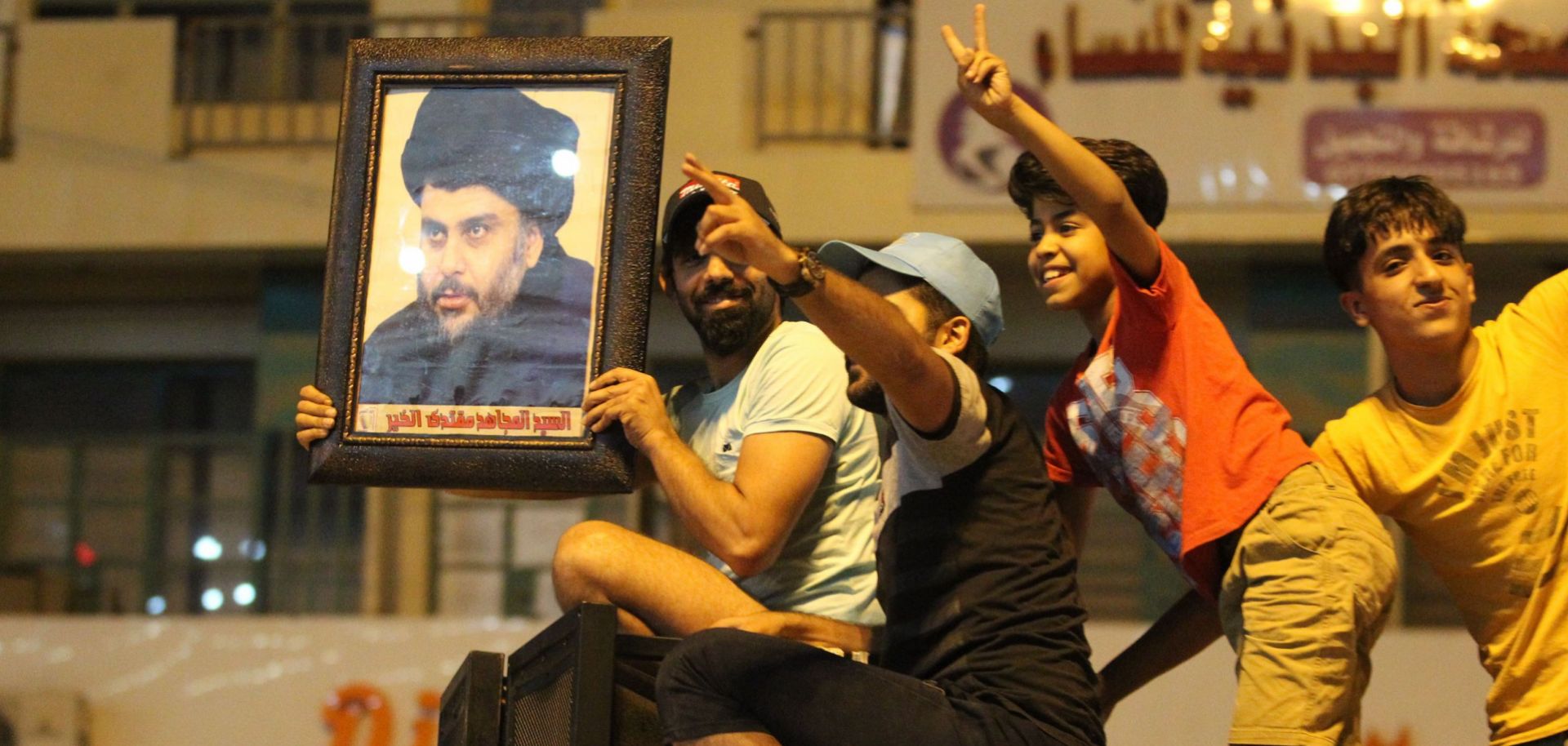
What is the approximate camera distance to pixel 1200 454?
2322 mm

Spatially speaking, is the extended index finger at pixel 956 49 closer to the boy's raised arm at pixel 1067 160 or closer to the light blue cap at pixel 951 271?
the boy's raised arm at pixel 1067 160

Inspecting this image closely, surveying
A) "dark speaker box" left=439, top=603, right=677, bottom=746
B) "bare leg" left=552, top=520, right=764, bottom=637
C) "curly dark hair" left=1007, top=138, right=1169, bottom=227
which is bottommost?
"dark speaker box" left=439, top=603, right=677, bottom=746

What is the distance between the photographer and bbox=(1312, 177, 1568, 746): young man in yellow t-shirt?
2.43 metres

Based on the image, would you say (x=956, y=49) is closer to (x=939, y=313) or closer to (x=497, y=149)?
(x=939, y=313)

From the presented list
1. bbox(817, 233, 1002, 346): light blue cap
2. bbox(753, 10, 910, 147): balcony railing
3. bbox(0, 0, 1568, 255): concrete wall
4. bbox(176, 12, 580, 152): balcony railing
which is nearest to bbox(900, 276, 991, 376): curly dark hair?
bbox(817, 233, 1002, 346): light blue cap

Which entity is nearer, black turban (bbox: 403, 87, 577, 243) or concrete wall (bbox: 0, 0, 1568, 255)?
black turban (bbox: 403, 87, 577, 243)

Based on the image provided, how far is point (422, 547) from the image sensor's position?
894 cm

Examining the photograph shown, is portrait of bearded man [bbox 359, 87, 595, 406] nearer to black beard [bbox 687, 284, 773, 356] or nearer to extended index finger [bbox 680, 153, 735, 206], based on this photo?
black beard [bbox 687, 284, 773, 356]

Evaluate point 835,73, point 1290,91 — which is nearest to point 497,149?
point 1290,91

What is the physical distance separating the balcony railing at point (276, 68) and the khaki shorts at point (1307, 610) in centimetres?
621

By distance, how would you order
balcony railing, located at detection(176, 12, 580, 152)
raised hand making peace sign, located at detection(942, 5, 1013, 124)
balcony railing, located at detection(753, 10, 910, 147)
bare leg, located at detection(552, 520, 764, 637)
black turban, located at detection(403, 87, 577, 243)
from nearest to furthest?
raised hand making peace sign, located at detection(942, 5, 1013, 124) < bare leg, located at detection(552, 520, 764, 637) < black turban, located at detection(403, 87, 577, 243) < balcony railing, located at detection(753, 10, 910, 147) < balcony railing, located at detection(176, 12, 580, 152)

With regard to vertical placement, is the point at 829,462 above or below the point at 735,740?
above

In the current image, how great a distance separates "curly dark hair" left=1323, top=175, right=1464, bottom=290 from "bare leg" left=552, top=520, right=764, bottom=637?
977 mm

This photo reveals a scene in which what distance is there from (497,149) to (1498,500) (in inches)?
59.7
